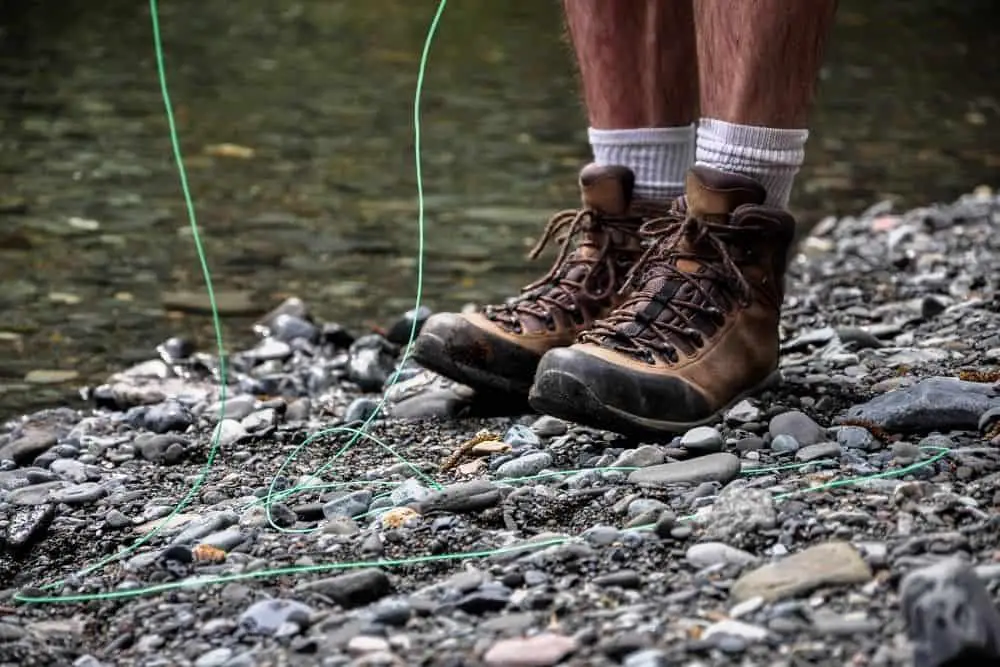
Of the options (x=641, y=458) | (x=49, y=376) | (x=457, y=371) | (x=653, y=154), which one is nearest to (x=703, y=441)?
(x=641, y=458)

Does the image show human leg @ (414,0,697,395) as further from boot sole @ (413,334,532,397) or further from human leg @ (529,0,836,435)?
human leg @ (529,0,836,435)

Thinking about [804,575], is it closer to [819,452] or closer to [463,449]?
[819,452]

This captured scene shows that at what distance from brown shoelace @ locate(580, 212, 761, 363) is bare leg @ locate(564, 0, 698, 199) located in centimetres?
27

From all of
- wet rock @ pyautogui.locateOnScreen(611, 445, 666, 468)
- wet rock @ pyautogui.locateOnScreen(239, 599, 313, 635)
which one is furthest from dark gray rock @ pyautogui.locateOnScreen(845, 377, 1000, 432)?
wet rock @ pyautogui.locateOnScreen(239, 599, 313, 635)

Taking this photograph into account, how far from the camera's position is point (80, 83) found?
8688 millimetres

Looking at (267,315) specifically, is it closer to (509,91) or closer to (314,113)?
(314,113)

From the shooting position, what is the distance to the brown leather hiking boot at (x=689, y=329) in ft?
8.47

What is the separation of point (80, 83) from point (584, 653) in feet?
25.0

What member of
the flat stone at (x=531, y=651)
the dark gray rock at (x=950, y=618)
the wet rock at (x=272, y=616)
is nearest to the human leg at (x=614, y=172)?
the wet rock at (x=272, y=616)

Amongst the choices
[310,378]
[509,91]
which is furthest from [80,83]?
[310,378]

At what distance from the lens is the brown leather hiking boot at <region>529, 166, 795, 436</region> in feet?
8.47

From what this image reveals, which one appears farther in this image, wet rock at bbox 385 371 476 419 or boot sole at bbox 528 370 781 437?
wet rock at bbox 385 371 476 419

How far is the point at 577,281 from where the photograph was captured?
3004 millimetres

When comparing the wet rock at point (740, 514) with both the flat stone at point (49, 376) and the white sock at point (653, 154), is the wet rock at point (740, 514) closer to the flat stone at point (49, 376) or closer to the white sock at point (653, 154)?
the white sock at point (653, 154)
